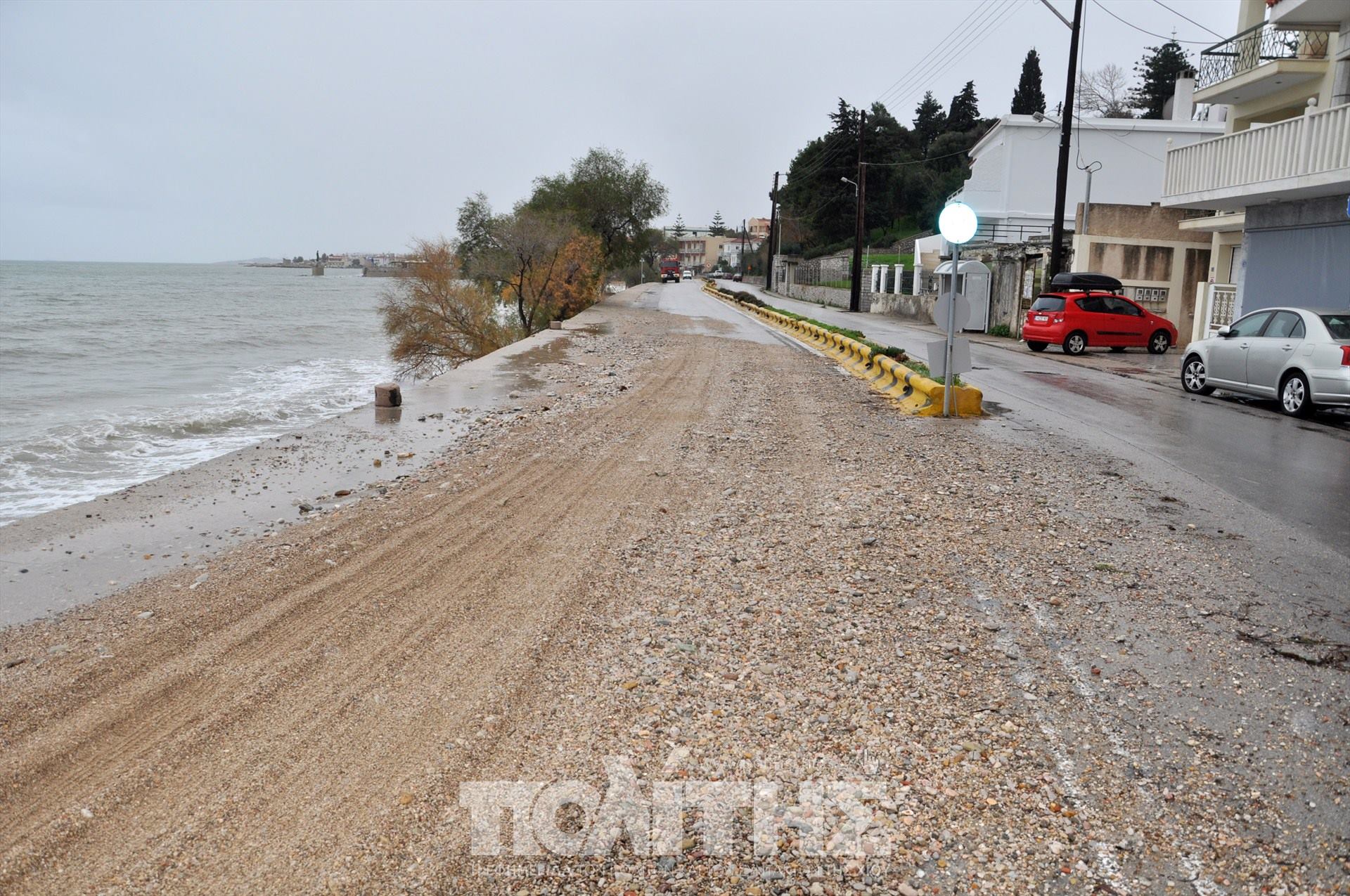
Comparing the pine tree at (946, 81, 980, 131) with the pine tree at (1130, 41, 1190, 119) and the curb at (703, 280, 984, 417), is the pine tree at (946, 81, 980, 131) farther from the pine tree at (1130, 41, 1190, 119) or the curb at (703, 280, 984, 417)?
the curb at (703, 280, 984, 417)

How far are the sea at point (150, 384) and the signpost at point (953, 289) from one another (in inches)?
418

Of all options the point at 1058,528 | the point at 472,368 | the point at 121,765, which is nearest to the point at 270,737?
the point at 121,765

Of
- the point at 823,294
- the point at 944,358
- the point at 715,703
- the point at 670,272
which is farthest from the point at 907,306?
A: the point at 670,272

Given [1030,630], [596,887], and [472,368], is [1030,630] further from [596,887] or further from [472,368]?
[472,368]

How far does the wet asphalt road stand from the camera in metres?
8.32

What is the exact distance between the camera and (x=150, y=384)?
1257 inches

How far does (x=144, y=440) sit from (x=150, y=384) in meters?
16.2

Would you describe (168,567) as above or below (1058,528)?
Result: below

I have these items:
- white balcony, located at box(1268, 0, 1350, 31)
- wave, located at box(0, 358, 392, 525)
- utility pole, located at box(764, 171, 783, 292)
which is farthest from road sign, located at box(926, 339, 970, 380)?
utility pole, located at box(764, 171, 783, 292)

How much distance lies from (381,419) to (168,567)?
6.65 metres

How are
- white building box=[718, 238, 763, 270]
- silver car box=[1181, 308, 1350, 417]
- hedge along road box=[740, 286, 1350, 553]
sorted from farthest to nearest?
white building box=[718, 238, 763, 270], silver car box=[1181, 308, 1350, 417], hedge along road box=[740, 286, 1350, 553]

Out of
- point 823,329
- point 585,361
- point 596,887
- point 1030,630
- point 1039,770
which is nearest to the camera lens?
point 596,887

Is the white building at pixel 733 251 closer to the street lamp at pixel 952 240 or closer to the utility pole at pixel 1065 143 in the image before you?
the utility pole at pixel 1065 143

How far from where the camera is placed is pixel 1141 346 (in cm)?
2564
